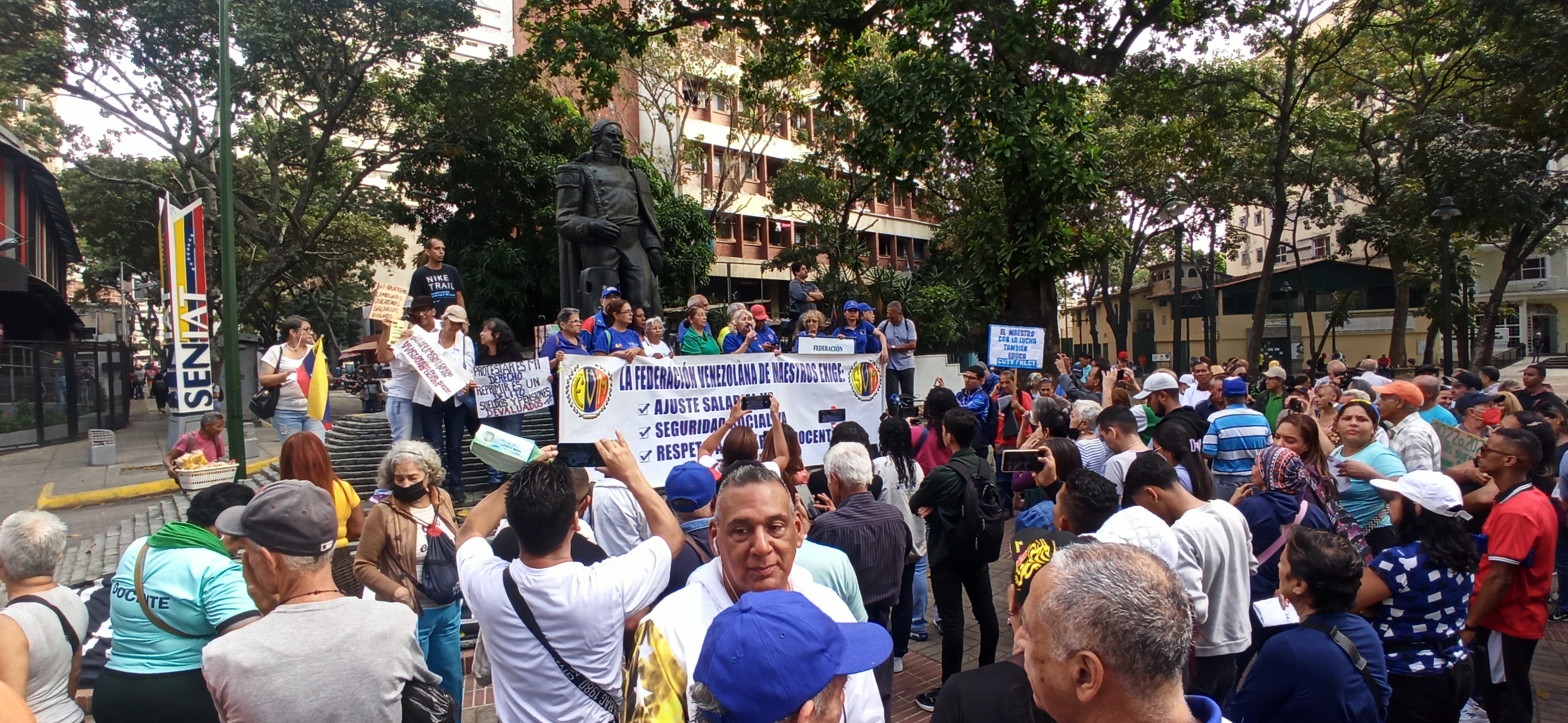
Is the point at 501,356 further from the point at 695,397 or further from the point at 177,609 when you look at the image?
the point at 177,609

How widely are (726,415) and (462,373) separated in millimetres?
2320

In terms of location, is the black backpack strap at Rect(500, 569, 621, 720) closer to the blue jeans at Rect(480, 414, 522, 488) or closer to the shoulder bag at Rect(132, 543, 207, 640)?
the shoulder bag at Rect(132, 543, 207, 640)

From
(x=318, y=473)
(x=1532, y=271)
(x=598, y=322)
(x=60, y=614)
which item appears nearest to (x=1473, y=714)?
(x=318, y=473)

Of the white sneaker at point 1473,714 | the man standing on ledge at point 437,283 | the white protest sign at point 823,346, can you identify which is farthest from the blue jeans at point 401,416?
the white sneaker at point 1473,714

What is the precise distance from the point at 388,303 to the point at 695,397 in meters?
3.00

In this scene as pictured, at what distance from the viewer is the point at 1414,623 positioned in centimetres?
377

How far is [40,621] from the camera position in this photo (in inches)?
126

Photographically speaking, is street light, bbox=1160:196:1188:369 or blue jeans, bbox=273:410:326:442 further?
street light, bbox=1160:196:1188:369

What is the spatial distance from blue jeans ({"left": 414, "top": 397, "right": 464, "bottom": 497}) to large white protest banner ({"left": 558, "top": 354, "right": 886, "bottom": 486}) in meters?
1.69

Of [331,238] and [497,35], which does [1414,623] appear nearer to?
[331,238]

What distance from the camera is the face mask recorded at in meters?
4.05

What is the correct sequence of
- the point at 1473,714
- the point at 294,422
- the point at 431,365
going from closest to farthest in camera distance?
the point at 1473,714, the point at 431,365, the point at 294,422

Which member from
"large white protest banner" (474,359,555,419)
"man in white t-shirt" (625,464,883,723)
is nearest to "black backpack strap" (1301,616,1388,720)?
"man in white t-shirt" (625,464,883,723)

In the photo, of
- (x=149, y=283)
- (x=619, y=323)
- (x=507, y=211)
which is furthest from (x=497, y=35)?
(x=619, y=323)
